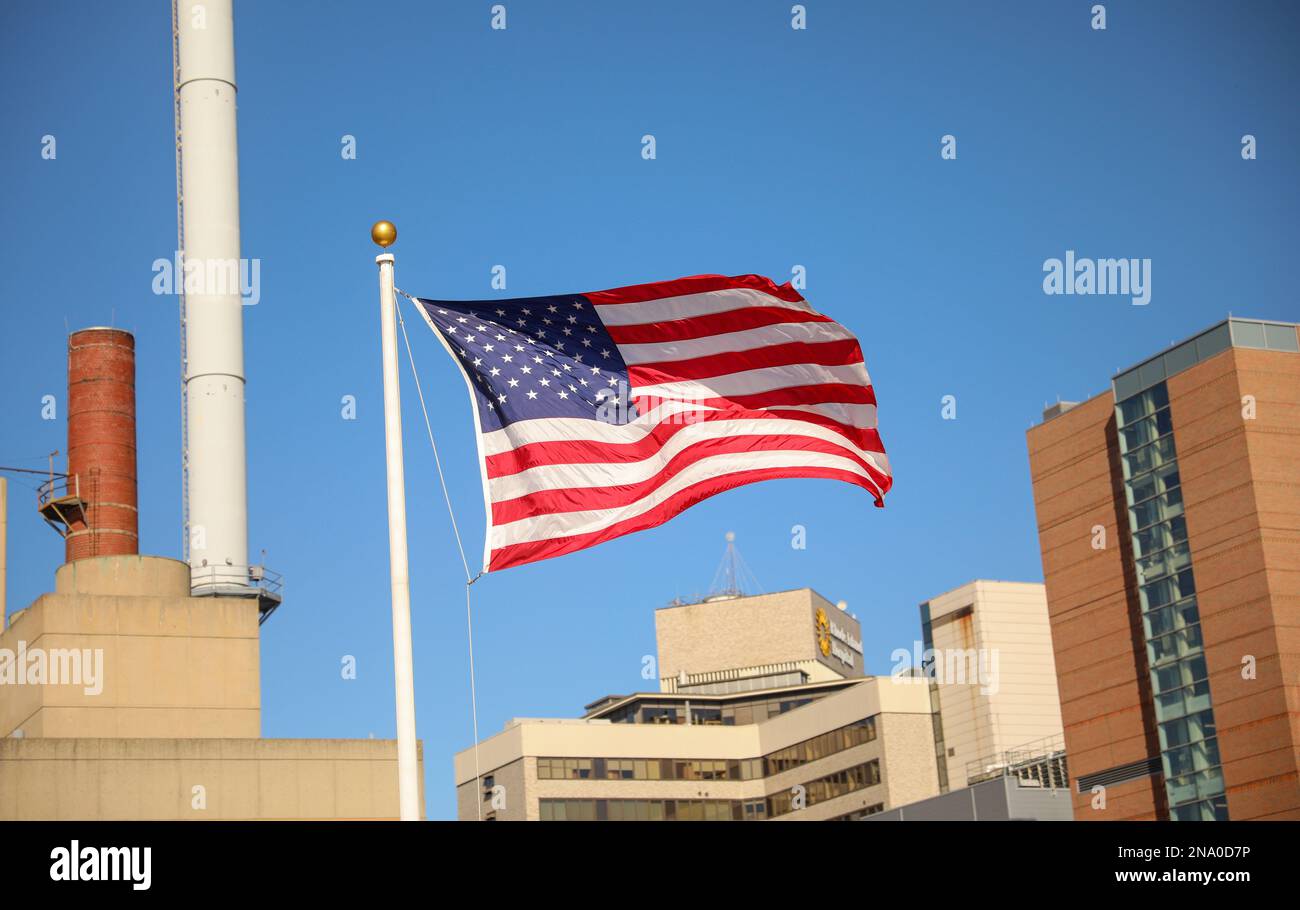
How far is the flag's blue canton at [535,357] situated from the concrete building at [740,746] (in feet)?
316

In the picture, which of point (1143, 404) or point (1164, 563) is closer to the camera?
point (1164, 563)

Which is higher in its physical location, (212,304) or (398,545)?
(212,304)

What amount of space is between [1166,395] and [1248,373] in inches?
207

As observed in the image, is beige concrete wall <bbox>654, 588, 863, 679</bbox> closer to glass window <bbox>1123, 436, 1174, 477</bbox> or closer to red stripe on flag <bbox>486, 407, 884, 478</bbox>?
glass window <bbox>1123, 436, 1174, 477</bbox>

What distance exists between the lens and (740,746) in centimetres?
12462

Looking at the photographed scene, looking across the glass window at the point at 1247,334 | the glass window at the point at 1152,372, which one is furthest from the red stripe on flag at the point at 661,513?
the glass window at the point at 1152,372

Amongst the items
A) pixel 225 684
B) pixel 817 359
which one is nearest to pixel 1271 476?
pixel 225 684

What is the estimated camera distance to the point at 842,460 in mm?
16891

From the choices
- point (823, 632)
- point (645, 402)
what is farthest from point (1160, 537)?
point (645, 402)

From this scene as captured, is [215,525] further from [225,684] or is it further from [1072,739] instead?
[1072,739]

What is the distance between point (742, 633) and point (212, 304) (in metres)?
71.0

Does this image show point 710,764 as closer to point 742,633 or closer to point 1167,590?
point 742,633

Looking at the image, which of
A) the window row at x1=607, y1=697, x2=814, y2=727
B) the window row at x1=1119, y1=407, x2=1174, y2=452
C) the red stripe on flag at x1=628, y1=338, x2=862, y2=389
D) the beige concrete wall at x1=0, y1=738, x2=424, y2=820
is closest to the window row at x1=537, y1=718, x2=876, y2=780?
the window row at x1=607, y1=697, x2=814, y2=727

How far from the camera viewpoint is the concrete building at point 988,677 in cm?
11719
